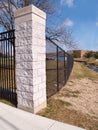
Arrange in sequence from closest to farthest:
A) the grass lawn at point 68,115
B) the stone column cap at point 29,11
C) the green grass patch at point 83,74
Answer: the grass lawn at point 68,115
the stone column cap at point 29,11
the green grass patch at point 83,74

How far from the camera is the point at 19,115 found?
359 cm

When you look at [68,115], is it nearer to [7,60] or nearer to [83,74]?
[7,60]

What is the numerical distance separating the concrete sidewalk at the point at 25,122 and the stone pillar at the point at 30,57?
324mm

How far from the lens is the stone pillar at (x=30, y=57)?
3676 mm

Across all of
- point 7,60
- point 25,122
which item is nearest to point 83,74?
point 7,60

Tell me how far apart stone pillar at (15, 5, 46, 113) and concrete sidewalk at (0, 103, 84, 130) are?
0.32m

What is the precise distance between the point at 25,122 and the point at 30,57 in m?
1.53

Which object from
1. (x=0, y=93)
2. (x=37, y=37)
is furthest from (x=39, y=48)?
(x=0, y=93)

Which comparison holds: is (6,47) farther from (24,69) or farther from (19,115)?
(19,115)

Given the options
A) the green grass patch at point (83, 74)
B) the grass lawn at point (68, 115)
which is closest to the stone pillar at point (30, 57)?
the grass lawn at point (68, 115)

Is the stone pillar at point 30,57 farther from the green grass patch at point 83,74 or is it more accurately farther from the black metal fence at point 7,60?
the green grass patch at point 83,74

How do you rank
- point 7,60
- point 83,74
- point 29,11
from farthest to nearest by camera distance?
point 83,74 → point 7,60 → point 29,11

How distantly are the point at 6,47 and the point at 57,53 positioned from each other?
195 centimetres

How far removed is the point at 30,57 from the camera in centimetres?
370
